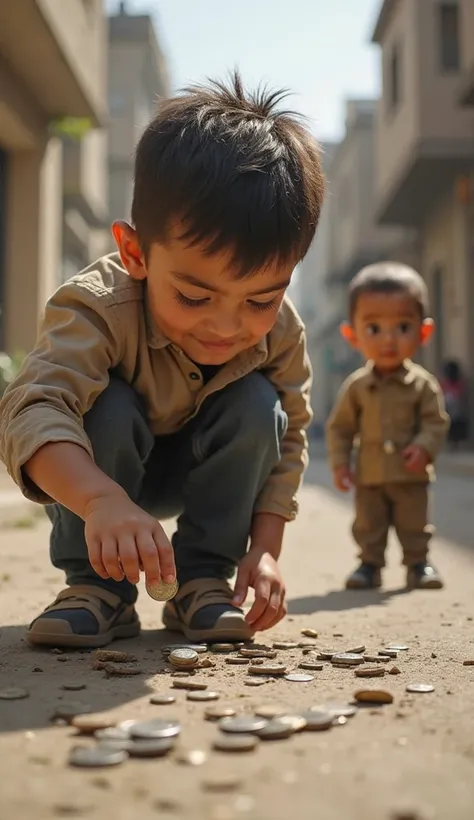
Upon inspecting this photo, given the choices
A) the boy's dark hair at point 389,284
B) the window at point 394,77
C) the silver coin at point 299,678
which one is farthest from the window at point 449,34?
the silver coin at point 299,678

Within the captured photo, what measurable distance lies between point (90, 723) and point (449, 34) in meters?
14.0

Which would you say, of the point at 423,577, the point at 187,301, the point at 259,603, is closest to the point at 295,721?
the point at 259,603

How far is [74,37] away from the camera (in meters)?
9.23

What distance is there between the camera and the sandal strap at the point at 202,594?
2.12 m

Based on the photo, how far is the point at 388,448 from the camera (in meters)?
3.44

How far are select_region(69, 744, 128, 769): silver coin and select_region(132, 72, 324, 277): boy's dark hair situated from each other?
938mm

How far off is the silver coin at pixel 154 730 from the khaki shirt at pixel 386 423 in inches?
87.4

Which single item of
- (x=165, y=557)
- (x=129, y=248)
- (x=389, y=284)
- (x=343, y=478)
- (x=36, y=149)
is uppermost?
(x=36, y=149)

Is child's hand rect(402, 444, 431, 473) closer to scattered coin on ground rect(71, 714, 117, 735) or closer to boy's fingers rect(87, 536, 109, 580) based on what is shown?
boy's fingers rect(87, 536, 109, 580)

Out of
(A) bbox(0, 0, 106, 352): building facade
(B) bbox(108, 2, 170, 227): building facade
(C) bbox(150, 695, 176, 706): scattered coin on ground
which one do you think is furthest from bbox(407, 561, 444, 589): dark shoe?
(B) bbox(108, 2, 170, 227): building facade

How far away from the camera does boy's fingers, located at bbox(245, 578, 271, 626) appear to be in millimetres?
1970

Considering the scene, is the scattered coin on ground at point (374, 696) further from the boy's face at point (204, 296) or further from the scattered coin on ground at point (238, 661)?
the boy's face at point (204, 296)

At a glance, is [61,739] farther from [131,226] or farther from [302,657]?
[131,226]

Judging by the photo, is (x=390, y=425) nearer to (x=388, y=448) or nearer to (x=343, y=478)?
(x=388, y=448)
